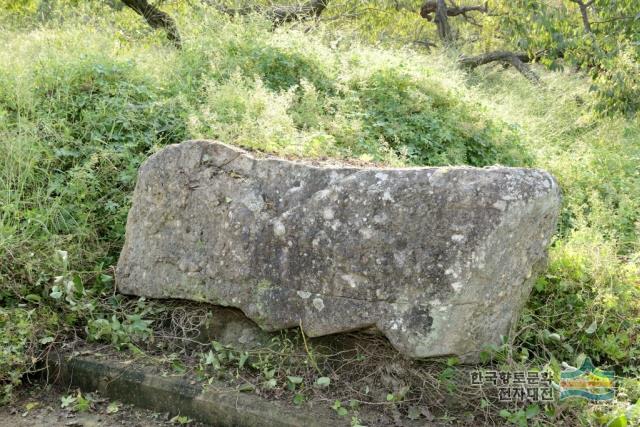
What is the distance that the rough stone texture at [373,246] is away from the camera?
9.51 feet

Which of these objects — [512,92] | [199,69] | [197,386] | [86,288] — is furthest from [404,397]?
[512,92]

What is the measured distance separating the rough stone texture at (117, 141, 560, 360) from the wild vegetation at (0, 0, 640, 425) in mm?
243

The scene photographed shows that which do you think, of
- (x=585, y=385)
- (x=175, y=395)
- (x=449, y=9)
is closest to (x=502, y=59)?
(x=449, y=9)

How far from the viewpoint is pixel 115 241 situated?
14.4ft

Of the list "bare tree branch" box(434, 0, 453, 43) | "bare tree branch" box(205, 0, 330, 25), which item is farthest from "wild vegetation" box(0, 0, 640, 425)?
"bare tree branch" box(434, 0, 453, 43)

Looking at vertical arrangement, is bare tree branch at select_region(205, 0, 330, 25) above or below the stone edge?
above

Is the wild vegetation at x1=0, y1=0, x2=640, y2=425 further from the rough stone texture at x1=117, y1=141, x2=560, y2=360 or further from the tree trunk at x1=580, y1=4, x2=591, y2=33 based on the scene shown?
the rough stone texture at x1=117, y1=141, x2=560, y2=360

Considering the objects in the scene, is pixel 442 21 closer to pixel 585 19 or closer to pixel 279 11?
pixel 585 19

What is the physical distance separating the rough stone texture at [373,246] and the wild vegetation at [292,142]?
24cm

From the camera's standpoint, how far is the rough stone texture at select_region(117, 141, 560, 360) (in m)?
2.90

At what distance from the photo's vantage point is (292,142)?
169 inches

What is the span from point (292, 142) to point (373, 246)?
1522 millimetres

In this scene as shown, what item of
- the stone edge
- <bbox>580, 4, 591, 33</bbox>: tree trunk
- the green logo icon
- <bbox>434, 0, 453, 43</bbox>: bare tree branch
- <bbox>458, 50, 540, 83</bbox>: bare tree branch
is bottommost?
the stone edge

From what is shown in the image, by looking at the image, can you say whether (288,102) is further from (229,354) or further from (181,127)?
(229,354)
